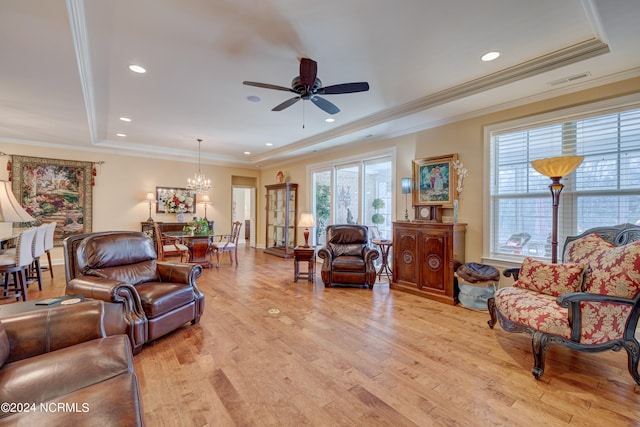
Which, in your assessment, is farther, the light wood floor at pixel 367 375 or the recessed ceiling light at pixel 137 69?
the recessed ceiling light at pixel 137 69

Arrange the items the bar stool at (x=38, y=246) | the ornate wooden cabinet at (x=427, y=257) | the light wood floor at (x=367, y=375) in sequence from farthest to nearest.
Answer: the bar stool at (x=38, y=246) < the ornate wooden cabinet at (x=427, y=257) < the light wood floor at (x=367, y=375)

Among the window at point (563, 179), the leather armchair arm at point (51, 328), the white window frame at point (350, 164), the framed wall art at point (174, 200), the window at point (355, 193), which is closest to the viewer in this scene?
the leather armchair arm at point (51, 328)

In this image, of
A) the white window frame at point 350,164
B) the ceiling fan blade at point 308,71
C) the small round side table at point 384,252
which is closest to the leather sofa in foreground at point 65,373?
the ceiling fan blade at point 308,71

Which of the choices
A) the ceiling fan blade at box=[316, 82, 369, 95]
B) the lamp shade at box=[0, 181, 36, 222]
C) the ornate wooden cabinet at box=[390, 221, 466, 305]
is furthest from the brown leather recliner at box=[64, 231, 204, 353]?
the ornate wooden cabinet at box=[390, 221, 466, 305]

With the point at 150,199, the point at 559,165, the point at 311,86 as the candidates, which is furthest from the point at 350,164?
the point at 150,199

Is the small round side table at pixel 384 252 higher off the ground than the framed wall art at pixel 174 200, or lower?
lower

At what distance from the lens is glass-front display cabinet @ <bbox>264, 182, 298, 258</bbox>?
7.63 m

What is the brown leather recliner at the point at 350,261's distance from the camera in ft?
15.1

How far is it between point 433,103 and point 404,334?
2982 mm

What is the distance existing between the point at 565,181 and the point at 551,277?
140 cm

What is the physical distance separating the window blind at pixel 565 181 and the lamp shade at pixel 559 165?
1.85ft

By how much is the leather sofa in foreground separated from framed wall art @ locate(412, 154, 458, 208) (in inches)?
167

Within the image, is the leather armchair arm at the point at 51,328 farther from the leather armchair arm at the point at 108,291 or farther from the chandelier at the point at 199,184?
the chandelier at the point at 199,184

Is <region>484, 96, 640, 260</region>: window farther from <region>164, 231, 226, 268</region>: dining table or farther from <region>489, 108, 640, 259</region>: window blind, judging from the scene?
<region>164, 231, 226, 268</region>: dining table
